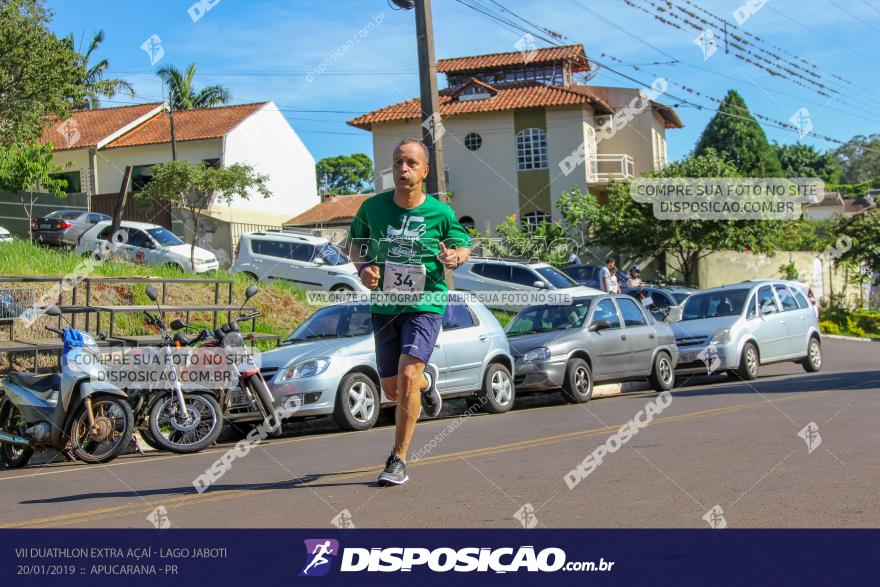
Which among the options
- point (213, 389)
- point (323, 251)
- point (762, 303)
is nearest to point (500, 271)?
point (323, 251)

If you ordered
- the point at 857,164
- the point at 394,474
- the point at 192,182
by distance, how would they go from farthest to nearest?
the point at 857,164, the point at 192,182, the point at 394,474

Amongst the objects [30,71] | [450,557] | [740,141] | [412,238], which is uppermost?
[740,141]

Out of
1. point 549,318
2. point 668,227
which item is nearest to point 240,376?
point 549,318

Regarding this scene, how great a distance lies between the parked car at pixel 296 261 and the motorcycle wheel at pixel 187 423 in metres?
13.8

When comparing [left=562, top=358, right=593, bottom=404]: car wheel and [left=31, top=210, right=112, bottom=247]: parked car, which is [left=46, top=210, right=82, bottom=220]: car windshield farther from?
[left=562, top=358, right=593, bottom=404]: car wheel

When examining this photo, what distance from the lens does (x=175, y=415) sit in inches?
391

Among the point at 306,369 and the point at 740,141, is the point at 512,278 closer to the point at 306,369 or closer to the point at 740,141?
the point at 306,369

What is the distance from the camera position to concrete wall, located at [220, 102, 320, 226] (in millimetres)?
48906

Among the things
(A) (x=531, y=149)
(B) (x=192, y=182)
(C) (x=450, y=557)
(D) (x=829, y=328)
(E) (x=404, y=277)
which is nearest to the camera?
(C) (x=450, y=557)

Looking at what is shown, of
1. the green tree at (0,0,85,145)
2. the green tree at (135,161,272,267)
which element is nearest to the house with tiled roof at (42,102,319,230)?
the green tree at (135,161,272,267)

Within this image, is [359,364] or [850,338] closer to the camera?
[359,364]

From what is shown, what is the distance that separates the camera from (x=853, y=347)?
29359 millimetres

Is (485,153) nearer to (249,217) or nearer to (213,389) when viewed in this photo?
(249,217)

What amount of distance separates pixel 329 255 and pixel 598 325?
10.8 metres
